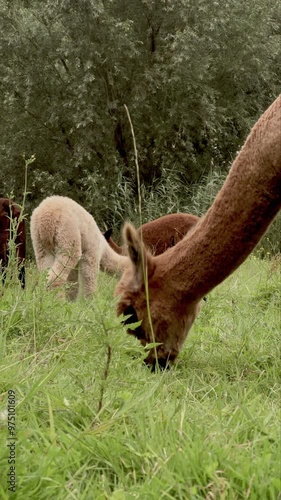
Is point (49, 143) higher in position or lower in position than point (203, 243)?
lower

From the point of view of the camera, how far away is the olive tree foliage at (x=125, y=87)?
63.9 feet

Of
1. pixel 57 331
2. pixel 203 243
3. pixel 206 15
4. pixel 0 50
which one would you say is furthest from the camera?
pixel 0 50

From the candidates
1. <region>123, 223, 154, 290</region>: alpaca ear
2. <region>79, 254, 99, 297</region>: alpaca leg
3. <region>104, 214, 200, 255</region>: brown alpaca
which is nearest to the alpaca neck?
<region>123, 223, 154, 290</region>: alpaca ear

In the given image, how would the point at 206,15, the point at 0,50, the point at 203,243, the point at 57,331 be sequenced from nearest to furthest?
the point at 203,243 < the point at 57,331 < the point at 206,15 < the point at 0,50

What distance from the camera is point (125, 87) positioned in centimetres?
2069

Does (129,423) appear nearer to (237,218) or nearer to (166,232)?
(237,218)

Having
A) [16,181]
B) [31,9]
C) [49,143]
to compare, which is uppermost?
[31,9]

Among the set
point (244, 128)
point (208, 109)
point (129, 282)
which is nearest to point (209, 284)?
point (129, 282)

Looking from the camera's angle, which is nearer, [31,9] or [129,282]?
[129,282]

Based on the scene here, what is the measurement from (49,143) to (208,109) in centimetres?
548

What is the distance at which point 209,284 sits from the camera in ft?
12.5

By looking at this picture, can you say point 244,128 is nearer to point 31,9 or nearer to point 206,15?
point 206,15

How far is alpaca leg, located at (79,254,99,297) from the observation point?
25.0ft

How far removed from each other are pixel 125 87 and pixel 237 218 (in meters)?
17.8
